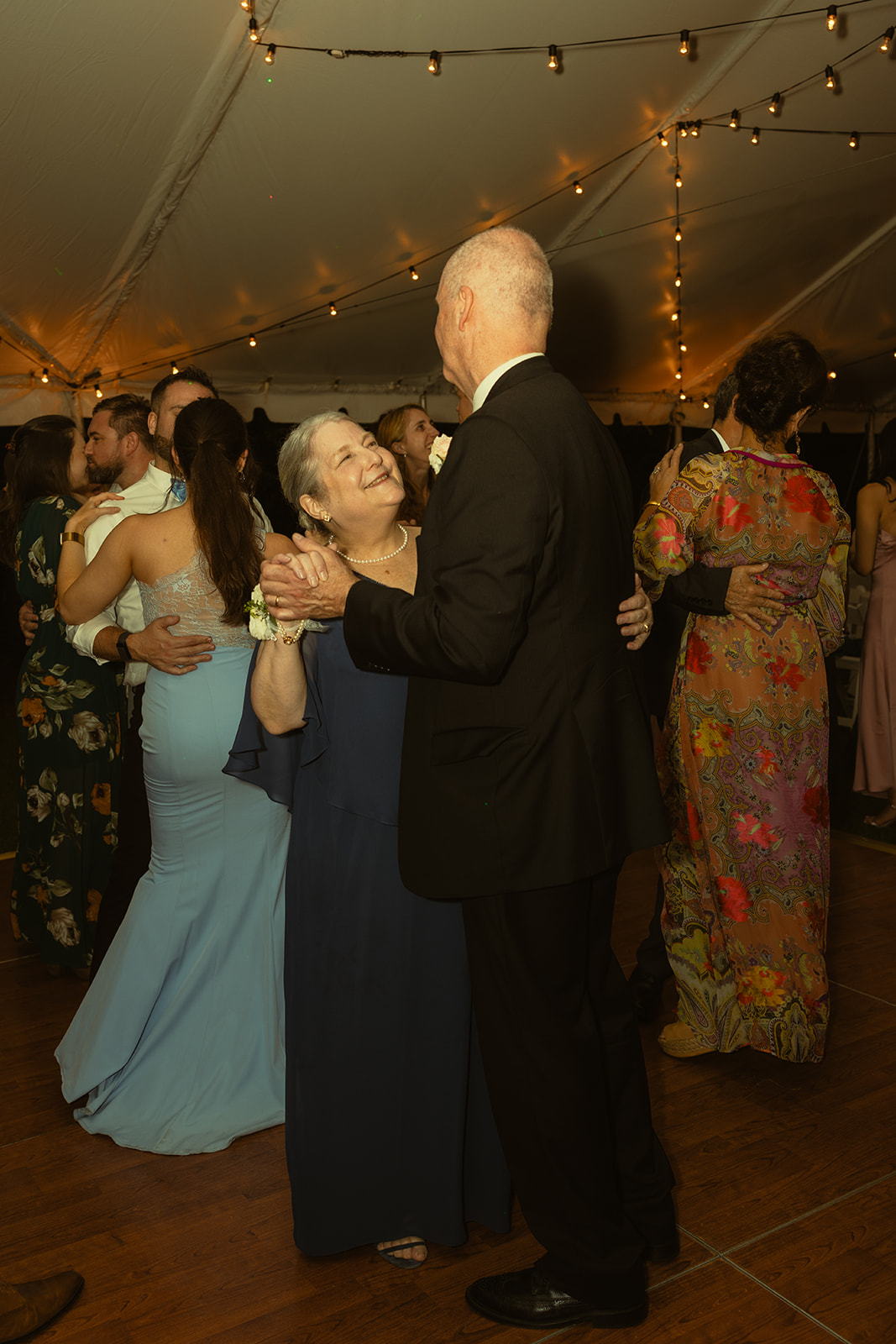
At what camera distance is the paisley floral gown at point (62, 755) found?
336 centimetres

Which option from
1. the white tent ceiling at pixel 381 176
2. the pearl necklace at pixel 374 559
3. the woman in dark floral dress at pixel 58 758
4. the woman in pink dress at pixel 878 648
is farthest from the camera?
the woman in pink dress at pixel 878 648

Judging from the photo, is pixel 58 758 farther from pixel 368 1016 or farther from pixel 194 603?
pixel 368 1016

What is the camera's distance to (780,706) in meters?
2.58

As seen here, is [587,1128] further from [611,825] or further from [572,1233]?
[611,825]

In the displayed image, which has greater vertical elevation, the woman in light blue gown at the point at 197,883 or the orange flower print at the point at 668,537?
the orange flower print at the point at 668,537

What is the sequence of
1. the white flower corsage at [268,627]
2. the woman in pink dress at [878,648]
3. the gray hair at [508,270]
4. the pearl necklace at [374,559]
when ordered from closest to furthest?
the gray hair at [508,270], the white flower corsage at [268,627], the pearl necklace at [374,559], the woman in pink dress at [878,648]

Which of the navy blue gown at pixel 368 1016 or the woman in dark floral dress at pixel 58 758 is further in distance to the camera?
the woman in dark floral dress at pixel 58 758

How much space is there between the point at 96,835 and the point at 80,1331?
176 centimetres

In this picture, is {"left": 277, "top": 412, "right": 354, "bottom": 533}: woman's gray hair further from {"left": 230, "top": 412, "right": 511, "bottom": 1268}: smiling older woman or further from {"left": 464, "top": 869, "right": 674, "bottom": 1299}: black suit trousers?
{"left": 464, "top": 869, "right": 674, "bottom": 1299}: black suit trousers

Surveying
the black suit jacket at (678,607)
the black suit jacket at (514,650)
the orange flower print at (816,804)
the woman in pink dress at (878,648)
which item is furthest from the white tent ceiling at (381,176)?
the orange flower print at (816,804)

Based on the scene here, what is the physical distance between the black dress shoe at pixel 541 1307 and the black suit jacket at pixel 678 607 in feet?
4.80

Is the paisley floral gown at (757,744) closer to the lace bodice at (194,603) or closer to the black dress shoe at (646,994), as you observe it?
the black dress shoe at (646,994)

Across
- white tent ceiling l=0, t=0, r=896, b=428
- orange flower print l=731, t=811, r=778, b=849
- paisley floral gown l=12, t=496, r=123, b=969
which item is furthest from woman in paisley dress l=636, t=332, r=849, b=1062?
white tent ceiling l=0, t=0, r=896, b=428

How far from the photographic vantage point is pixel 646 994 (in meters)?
2.96
